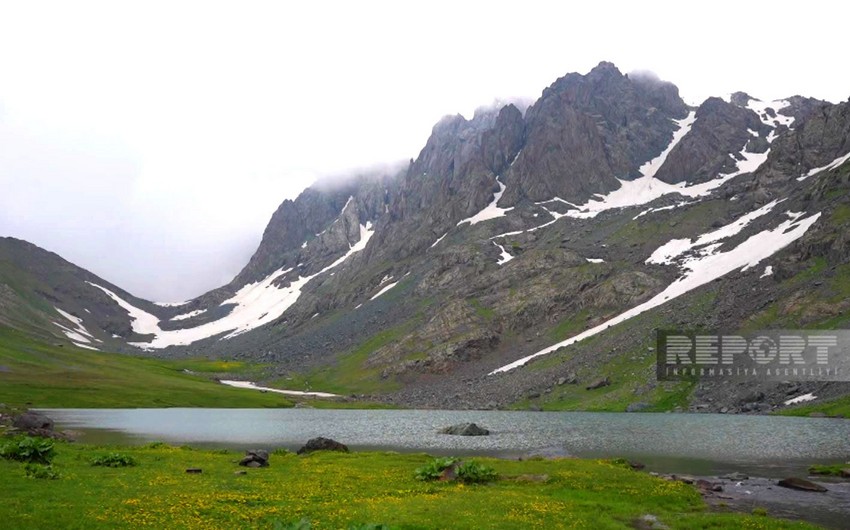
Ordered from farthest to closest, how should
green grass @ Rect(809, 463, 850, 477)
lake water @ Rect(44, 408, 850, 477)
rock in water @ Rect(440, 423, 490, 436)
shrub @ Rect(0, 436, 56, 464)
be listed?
rock in water @ Rect(440, 423, 490, 436) → lake water @ Rect(44, 408, 850, 477) → green grass @ Rect(809, 463, 850, 477) → shrub @ Rect(0, 436, 56, 464)

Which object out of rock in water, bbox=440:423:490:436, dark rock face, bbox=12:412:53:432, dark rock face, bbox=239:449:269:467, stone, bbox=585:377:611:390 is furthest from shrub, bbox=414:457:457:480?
stone, bbox=585:377:611:390

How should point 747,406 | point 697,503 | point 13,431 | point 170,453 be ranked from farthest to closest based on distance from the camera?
point 747,406 < point 13,431 < point 170,453 < point 697,503

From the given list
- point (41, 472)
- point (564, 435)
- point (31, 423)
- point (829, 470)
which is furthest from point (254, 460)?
point (564, 435)

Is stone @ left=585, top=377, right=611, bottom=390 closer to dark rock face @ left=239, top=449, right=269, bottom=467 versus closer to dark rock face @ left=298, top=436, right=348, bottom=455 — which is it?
dark rock face @ left=298, top=436, right=348, bottom=455

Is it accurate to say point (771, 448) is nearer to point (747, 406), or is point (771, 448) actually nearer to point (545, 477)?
point (545, 477)

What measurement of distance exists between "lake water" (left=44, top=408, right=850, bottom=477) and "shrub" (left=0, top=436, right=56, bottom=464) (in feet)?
111

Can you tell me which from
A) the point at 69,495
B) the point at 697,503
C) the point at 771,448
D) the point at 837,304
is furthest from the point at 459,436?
the point at 837,304

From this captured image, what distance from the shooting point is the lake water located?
61188 millimetres

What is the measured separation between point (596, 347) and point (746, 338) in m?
40.6

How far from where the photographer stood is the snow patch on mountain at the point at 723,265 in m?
179

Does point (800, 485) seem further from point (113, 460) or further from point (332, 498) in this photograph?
point (113, 460)

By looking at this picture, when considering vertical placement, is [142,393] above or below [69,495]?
below

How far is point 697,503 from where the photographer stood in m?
35.7

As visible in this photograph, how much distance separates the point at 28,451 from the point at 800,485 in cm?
5137
